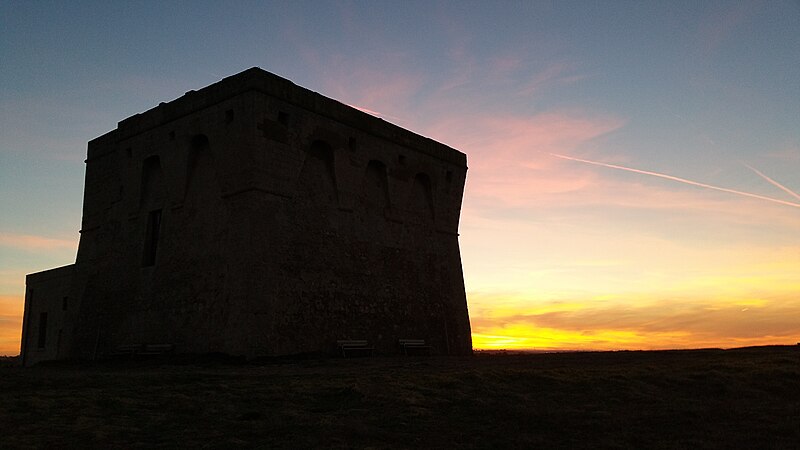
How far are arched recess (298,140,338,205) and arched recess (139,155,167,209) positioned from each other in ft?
20.1

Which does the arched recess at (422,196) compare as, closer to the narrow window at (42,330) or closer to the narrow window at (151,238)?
the narrow window at (151,238)

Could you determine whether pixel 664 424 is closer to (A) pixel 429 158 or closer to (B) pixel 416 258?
(B) pixel 416 258

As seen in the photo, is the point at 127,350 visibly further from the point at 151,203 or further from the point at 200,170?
the point at 200,170

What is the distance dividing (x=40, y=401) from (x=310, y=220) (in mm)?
12449

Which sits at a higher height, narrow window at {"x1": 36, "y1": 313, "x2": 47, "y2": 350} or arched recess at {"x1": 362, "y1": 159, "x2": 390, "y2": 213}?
arched recess at {"x1": 362, "y1": 159, "x2": 390, "y2": 213}

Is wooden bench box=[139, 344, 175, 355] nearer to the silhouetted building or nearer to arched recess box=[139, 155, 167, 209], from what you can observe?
the silhouetted building

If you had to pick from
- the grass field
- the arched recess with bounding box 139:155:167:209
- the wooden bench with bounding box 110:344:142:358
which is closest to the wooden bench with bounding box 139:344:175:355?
the wooden bench with bounding box 110:344:142:358

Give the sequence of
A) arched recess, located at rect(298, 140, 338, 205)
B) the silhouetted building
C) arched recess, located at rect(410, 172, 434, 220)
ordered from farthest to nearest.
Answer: arched recess, located at rect(410, 172, 434, 220)
arched recess, located at rect(298, 140, 338, 205)
the silhouetted building

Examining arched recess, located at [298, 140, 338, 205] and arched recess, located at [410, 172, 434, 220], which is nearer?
arched recess, located at [298, 140, 338, 205]

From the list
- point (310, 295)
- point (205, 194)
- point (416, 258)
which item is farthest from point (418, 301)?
point (205, 194)

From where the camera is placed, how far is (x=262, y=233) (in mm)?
20672

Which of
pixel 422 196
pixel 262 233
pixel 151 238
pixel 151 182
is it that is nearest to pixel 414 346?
pixel 422 196

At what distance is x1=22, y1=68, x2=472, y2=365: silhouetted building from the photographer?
20.8 meters

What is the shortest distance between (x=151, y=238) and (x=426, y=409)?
17.3 metres
